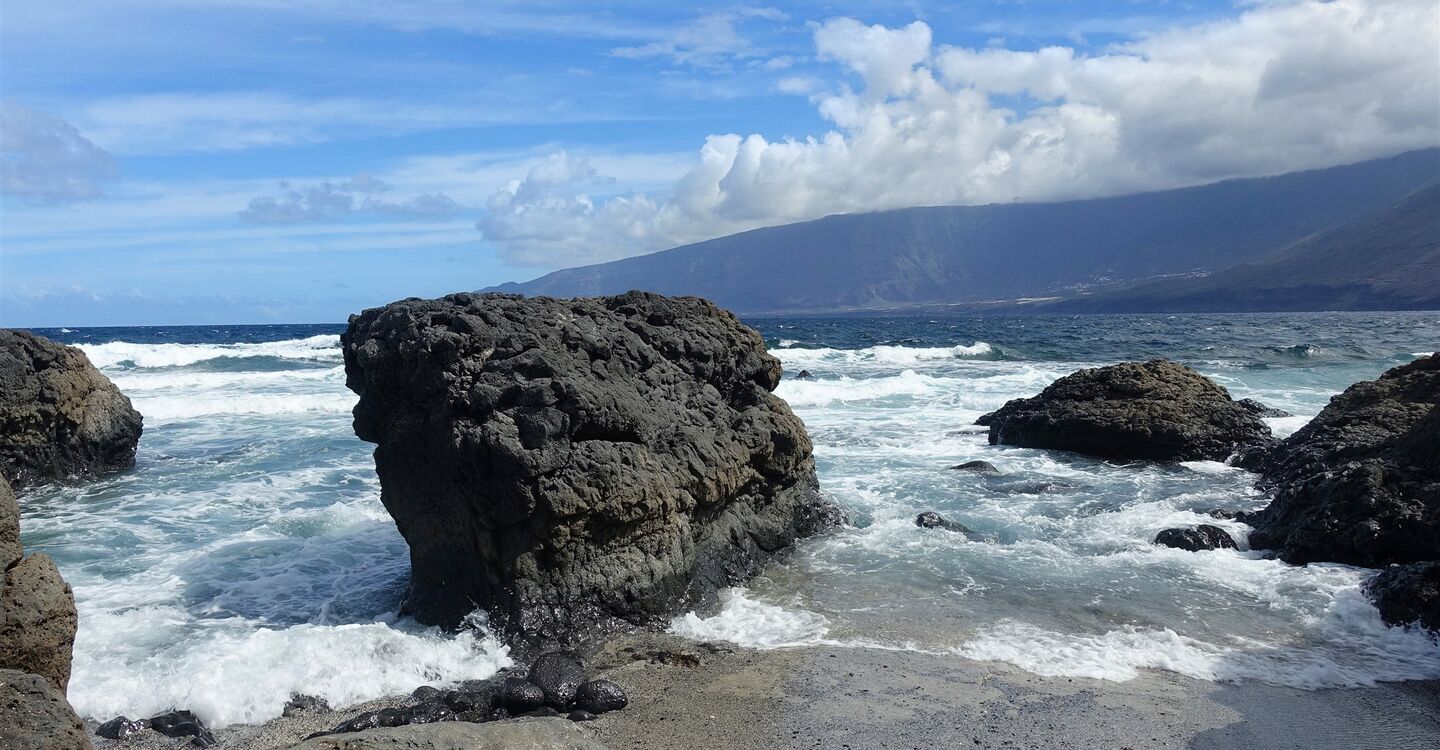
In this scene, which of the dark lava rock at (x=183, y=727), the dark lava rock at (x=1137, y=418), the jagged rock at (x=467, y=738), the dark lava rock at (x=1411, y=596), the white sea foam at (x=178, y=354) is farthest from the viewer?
the white sea foam at (x=178, y=354)

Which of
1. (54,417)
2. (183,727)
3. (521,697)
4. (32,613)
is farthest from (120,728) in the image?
(54,417)

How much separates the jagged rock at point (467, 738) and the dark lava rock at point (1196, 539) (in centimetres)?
748

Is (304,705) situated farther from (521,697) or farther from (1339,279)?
(1339,279)

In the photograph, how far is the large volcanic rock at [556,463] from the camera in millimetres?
8234

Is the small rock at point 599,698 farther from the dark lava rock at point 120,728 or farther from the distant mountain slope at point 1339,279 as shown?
the distant mountain slope at point 1339,279

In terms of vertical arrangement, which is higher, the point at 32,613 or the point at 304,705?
the point at 32,613

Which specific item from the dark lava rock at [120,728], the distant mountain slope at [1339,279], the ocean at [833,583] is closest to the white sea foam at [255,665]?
the ocean at [833,583]

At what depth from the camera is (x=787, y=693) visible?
6887mm

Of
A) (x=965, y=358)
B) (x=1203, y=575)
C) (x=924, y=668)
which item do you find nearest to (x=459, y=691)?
(x=924, y=668)

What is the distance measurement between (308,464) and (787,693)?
40.9 feet

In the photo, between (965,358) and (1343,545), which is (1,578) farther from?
(965,358)

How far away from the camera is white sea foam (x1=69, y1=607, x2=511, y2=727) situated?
6.90 meters

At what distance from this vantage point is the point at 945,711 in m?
6.51

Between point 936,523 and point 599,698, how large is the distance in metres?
5.98
